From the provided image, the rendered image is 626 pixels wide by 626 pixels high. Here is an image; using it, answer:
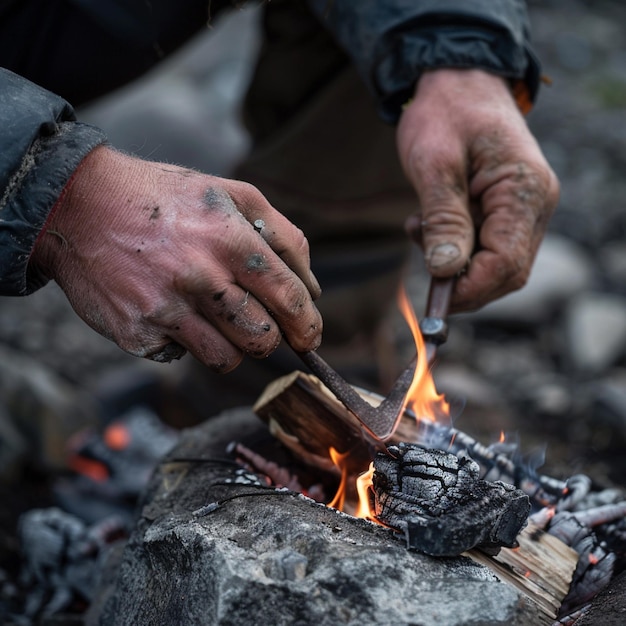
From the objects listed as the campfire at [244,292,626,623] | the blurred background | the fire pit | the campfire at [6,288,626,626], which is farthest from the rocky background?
the fire pit

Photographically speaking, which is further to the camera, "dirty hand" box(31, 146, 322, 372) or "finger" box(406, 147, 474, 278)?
"finger" box(406, 147, 474, 278)

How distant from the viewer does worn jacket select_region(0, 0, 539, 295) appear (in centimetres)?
148

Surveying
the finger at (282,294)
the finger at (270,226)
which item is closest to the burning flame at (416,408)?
the finger at (282,294)

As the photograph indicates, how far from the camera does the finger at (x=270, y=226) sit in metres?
1.59

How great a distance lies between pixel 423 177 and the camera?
2.26 meters

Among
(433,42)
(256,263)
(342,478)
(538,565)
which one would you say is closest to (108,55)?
(433,42)

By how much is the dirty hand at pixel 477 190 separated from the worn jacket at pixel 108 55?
21 centimetres

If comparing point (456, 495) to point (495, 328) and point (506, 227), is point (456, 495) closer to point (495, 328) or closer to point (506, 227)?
point (506, 227)

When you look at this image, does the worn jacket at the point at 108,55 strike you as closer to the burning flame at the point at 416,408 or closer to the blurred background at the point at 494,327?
the blurred background at the point at 494,327

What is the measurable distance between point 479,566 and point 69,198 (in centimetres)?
109

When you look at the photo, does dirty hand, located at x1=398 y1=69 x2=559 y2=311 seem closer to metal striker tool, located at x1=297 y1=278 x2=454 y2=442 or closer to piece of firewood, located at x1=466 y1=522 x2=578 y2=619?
metal striker tool, located at x1=297 y1=278 x2=454 y2=442

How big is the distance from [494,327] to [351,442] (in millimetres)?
2959

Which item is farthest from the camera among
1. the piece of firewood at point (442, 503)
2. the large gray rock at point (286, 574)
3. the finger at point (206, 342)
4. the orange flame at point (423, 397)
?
the orange flame at point (423, 397)

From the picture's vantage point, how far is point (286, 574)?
4.47 feet
